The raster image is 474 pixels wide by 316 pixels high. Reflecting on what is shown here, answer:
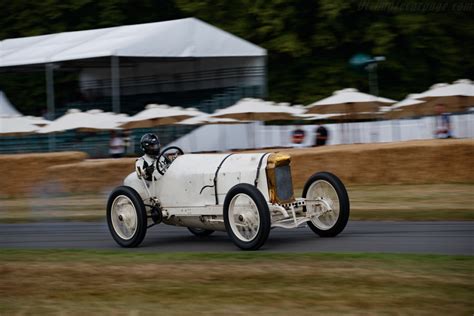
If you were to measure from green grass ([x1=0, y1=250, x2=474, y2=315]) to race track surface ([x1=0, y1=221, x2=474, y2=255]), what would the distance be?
77 cm

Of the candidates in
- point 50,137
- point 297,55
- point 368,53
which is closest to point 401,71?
point 368,53

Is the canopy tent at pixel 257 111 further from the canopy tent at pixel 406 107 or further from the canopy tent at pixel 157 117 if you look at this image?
the canopy tent at pixel 406 107

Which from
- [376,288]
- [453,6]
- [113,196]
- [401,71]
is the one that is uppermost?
[453,6]

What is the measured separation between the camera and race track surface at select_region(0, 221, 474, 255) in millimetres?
9805

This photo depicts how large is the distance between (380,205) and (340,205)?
4.99m

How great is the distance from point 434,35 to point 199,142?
32.8ft

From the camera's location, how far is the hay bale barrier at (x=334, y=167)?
18484 mm

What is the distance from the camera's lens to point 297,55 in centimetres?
3241

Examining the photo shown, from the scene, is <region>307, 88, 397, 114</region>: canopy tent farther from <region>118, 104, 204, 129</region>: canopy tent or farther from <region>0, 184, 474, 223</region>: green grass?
<region>0, 184, 474, 223</region>: green grass

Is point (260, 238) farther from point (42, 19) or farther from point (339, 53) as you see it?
point (42, 19)

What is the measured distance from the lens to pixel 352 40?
32.7 meters

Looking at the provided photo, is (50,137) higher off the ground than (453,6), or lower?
lower

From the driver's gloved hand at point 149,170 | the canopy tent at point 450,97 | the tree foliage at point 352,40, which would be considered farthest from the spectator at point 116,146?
the driver's gloved hand at point 149,170

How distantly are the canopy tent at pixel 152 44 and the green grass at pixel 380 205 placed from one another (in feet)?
32.8
